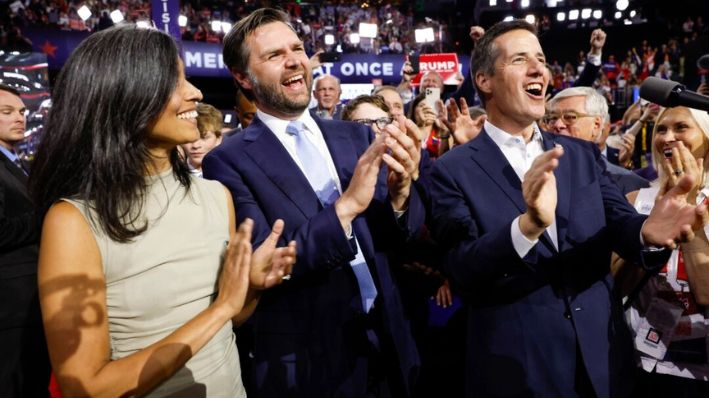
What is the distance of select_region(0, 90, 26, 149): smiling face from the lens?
3312mm

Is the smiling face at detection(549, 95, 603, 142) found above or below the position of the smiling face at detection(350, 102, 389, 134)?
below

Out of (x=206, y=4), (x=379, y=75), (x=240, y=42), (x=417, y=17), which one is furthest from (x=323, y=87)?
(x=417, y=17)

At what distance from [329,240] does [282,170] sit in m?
0.36

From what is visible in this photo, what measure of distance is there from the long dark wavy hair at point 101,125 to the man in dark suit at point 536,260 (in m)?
0.99

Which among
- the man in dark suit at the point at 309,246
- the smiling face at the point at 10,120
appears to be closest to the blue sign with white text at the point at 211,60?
the smiling face at the point at 10,120

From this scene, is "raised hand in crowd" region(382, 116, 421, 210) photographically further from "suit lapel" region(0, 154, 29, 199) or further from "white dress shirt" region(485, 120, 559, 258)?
"suit lapel" region(0, 154, 29, 199)

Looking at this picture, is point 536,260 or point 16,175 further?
point 16,175

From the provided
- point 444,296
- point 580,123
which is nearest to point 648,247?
point 444,296

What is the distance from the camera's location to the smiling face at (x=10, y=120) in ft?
10.9

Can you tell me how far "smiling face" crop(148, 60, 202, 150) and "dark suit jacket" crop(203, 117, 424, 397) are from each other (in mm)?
305

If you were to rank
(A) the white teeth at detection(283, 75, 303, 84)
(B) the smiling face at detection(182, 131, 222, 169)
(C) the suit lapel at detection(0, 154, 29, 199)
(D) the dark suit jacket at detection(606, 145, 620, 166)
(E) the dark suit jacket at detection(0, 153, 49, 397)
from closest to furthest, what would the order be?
(A) the white teeth at detection(283, 75, 303, 84) → (E) the dark suit jacket at detection(0, 153, 49, 397) → (C) the suit lapel at detection(0, 154, 29, 199) → (B) the smiling face at detection(182, 131, 222, 169) → (D) the dark suit jacket at detection(606, 145, 620, 166)

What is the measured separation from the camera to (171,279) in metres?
1.41

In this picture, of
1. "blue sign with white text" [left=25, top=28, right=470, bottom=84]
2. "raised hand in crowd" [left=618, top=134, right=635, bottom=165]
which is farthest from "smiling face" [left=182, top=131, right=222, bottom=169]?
"blue sign with white text" [left=25, top=28, right=470, bottom=84]

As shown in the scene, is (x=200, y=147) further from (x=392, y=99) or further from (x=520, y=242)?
(x=520, y=242)
